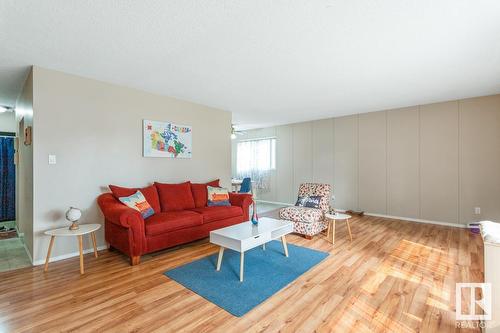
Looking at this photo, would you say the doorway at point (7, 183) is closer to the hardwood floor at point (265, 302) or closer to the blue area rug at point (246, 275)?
the hardwood floor at point (265, 302)

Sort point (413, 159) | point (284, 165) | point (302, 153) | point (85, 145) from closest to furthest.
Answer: point (85, 145), point (413, 159), point (302, 153), point (284, 165)

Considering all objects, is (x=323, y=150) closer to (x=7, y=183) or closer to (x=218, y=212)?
(x=218, y=212)

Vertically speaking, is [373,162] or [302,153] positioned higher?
[302,153]

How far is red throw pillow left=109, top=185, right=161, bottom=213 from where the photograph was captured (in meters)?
3.34

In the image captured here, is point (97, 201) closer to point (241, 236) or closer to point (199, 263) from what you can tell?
point (199, 263)

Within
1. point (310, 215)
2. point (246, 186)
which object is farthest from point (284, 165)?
point (310, 215)

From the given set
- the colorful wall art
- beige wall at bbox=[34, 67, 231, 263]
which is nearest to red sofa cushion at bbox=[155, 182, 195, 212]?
beige wall at bbox=[34, 67, 231, 263]

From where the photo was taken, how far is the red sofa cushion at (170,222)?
3.04 metres

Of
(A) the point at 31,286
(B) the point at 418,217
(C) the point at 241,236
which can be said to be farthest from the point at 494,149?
(A) the point at 31,286

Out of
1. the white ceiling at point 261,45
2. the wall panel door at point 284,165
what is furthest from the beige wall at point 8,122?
the wall panel door at point 284,165

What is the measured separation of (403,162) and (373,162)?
23.5 inches

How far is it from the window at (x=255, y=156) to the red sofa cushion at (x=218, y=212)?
11.9ft

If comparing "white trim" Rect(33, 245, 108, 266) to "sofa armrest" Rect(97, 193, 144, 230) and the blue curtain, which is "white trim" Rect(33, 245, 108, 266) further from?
A: the blue curtain

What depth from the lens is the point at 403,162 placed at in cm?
525
